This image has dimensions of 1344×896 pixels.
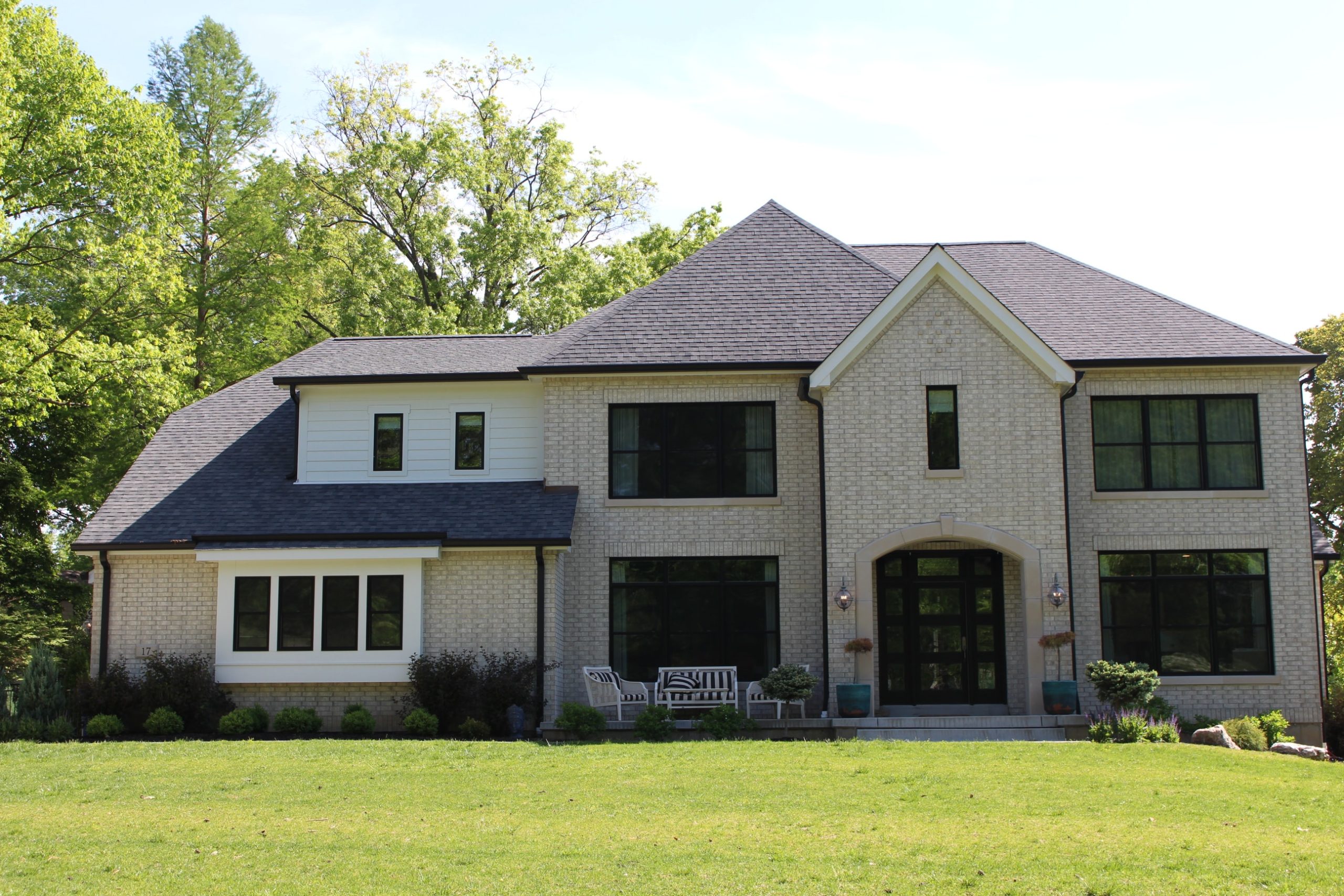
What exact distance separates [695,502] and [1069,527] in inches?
245

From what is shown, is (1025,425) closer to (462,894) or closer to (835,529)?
(835,529)

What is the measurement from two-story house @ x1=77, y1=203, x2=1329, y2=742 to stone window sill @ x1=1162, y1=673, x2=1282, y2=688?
0.06 metres

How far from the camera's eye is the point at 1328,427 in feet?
133

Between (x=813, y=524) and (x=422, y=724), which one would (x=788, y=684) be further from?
(x=422, y=724)

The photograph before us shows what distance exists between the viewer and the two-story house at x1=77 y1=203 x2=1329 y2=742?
2053 centimetres

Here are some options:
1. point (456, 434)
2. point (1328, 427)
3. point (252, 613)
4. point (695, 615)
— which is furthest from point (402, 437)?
point (1328, 427)

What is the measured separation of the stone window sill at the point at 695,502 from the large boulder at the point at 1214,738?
24.2ft

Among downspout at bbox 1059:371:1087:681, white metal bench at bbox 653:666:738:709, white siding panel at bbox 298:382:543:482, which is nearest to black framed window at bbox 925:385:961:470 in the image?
downspout at bbox 1059:371:1087:681

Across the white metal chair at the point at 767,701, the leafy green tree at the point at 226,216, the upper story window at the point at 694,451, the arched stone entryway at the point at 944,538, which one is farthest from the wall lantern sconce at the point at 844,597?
the leafy green tree at the point at 226,216

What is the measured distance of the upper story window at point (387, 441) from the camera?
23.2 metres

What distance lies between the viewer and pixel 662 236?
132 ft

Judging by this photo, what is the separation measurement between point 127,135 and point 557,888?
23904 millimetres

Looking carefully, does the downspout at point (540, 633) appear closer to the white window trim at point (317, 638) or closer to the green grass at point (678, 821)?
the white window trim at point (317, 638)

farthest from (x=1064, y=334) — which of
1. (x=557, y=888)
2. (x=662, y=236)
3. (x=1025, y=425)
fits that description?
(x=662, y=236)
